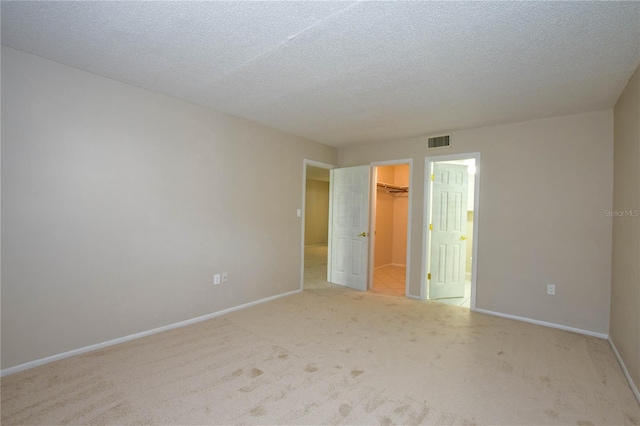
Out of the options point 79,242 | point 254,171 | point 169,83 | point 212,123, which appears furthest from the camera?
point 254,171

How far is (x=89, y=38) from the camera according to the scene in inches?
85.0

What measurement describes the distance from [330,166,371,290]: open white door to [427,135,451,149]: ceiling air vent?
1058 mm

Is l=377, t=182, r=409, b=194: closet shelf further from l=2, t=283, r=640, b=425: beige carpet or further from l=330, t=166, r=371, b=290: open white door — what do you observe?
l=2, t=283, r=640, b=425: beige carpet

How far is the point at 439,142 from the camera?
4.38 meters

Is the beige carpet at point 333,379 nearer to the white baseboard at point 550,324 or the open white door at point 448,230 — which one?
the white baseboard at point 550,324

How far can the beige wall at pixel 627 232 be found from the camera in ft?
7.71

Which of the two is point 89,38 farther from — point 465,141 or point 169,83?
point 465,141

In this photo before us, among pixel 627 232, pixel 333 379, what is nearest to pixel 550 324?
pixel 627 232

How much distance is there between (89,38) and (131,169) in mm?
1174

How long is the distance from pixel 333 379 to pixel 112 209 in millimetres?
2491

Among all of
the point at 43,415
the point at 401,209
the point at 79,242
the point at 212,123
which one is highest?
the point at 212,123

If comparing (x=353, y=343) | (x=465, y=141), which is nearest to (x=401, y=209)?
(x=465, y=141)

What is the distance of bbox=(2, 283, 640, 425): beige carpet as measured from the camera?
1958 mm

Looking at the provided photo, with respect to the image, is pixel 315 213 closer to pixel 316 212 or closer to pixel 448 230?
pixel 316 212
